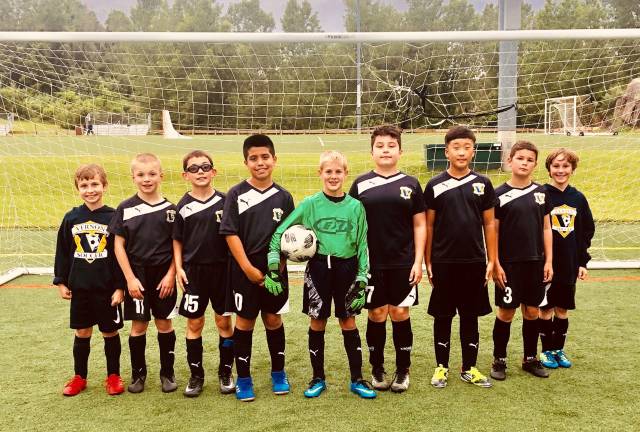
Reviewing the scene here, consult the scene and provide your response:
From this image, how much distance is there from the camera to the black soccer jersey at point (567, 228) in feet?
12.6

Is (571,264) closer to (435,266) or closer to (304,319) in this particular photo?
(435,266)

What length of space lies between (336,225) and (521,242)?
1.26 m

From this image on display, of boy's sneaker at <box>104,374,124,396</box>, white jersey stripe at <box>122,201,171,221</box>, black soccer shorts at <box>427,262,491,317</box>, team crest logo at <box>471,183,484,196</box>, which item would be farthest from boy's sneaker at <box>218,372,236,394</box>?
team crest logo at <box>471,183,484,196</box>

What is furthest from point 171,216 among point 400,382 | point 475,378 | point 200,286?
point 475,378

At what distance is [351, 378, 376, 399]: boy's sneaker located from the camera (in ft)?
11.2

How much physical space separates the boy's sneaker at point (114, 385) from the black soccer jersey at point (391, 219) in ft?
5.97

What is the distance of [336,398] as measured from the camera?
11.3ft

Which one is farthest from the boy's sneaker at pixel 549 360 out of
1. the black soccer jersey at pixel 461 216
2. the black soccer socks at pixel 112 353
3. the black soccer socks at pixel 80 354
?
the black soccer socks at pixel 80 354

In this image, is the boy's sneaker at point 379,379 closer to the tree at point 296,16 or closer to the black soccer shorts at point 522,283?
the black soccer shorts at point 522,283

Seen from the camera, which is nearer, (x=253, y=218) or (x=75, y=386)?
(x=253, y=218)

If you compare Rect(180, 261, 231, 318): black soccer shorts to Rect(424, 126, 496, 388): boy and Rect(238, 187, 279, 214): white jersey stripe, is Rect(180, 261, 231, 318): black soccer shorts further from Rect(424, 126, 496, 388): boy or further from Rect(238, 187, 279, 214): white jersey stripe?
Rect(424, 126, 496, 388): boy

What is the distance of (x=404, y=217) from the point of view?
11.4 ft

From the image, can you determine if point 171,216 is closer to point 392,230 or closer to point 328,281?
point 328,281

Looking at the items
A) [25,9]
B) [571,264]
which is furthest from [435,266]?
[25,9]
